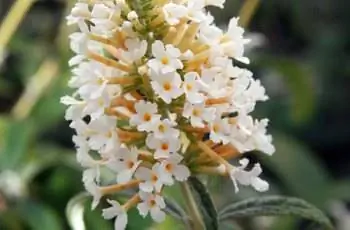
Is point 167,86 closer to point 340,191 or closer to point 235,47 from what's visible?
point 235,47

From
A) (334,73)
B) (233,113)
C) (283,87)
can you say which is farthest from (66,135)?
(233,113)

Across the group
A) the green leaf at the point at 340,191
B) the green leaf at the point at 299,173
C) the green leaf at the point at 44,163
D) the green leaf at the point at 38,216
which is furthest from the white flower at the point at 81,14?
the green leaf at the point at 340,191

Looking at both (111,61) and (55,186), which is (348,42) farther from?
(111,61)

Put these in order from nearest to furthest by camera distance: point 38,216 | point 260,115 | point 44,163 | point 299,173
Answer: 1. point 38,216
2. point 44,163
3. point 299,173
4. point 260,115

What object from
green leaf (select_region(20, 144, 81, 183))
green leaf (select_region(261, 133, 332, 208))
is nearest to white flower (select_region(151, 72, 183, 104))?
green leaf (select_region(20, 144, 81, 183))

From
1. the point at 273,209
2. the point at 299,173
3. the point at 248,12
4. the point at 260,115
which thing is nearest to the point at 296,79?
the point at 299,173
